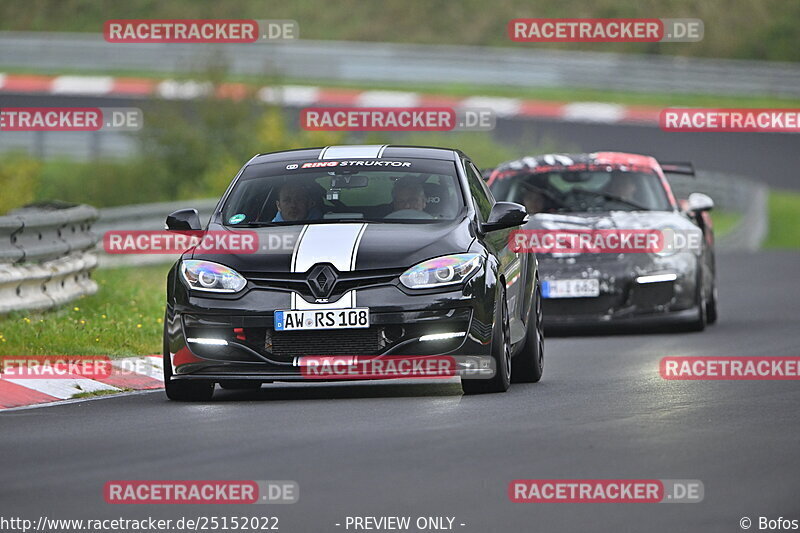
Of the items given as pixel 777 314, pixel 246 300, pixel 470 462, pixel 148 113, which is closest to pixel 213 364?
pixel 246 300

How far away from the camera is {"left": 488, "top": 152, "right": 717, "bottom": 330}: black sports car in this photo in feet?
53.1

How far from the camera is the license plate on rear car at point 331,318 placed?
10445 millimetres

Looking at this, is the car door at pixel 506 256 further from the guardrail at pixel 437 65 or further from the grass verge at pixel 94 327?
the guardrail at pixel 437 65

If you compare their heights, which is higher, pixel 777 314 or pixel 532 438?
pixel 777 314

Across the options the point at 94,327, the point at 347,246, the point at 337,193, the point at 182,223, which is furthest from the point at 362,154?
the point at 94,327

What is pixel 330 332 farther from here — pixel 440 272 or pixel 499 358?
pixel 499 358

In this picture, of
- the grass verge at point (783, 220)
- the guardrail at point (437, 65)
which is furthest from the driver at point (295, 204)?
the guardrail at point (437, 65)

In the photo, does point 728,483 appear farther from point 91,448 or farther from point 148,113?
point 148,113

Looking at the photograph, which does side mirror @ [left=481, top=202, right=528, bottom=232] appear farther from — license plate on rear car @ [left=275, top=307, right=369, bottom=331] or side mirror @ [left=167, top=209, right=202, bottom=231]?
side mirror @ [left=167, top=209, right=202, bottom=231]

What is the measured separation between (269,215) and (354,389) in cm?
118

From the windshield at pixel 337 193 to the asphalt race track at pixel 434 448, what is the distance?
105cm

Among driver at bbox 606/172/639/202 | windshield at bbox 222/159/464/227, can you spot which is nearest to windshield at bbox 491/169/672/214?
driver at bbox 606/172/639/202

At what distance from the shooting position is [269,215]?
11477 mm

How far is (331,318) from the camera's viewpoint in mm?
10453
